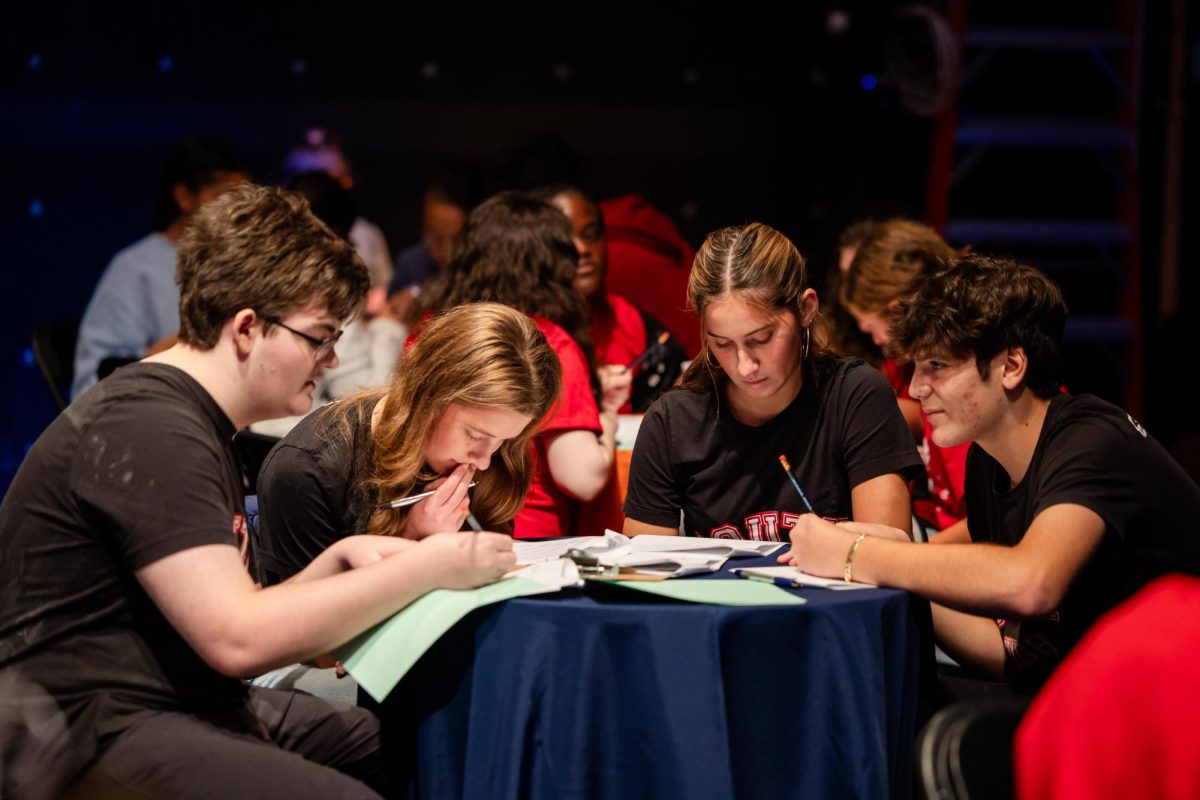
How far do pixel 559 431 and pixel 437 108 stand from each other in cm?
316

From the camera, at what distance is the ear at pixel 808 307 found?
2.71m

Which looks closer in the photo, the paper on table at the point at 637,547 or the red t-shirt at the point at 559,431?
the paper on table at the point at 637,547

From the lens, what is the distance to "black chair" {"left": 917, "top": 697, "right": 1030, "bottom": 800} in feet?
5.15

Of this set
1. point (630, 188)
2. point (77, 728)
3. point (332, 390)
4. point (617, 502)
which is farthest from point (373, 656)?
point (630, 188)

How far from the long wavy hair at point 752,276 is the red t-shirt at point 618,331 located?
133 centimetres

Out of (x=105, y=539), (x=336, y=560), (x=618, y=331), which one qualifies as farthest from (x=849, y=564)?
(x=618, y=331)

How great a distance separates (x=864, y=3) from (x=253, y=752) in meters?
4.90

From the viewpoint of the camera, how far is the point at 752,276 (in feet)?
8.64

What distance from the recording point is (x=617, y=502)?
3.32 m

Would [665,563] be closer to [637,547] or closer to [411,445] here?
[637,547]

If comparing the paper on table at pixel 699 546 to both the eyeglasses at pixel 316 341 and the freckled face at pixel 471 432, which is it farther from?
the eyeglasses at pixel 316 341

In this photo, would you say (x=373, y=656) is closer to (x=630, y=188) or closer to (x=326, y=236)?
(x=326, y=236)

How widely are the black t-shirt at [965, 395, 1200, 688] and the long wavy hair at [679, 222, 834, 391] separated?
0.59 meters

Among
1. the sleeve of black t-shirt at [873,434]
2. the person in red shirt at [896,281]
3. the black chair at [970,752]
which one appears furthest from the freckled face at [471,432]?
the person in red shirt at [896,281]
